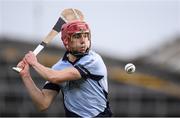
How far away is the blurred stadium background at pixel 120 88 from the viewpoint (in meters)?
21.8

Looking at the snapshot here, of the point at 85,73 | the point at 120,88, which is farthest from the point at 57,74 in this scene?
the point at 120,88

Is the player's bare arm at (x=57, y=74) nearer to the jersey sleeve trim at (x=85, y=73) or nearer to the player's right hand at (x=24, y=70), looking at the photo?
the jersey sleeve trim at (x=85, y=73)

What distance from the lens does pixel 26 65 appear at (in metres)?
8.41

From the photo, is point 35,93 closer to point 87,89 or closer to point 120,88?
point 87,89

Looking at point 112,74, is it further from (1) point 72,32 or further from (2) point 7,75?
(1) point 72,32

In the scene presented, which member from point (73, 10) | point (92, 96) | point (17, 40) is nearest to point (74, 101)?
point (92, 96)

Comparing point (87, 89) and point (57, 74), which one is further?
point (87, 89)

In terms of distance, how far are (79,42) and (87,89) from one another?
456 millimetres

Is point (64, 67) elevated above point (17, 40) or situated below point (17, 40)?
above

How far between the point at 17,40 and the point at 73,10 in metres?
13.3

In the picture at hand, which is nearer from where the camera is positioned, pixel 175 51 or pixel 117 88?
pixel 117 88

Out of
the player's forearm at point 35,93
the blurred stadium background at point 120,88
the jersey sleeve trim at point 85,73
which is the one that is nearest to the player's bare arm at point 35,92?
the player's forearm at point 35,93

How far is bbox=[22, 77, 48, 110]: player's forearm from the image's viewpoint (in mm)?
8406

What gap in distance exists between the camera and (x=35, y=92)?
27.7ft
